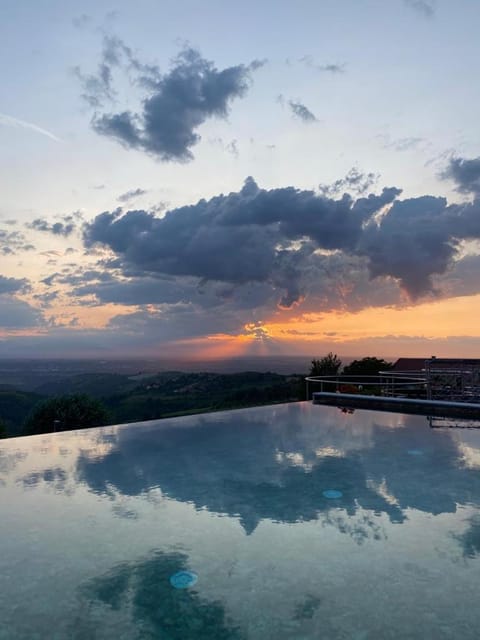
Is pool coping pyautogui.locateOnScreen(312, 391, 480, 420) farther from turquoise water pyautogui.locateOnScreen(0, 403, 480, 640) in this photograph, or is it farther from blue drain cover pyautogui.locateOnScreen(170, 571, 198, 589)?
blue drain cover pyautogui.locateOnScreen(170, 571, 198, 589)

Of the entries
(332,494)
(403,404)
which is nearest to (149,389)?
(403,404)

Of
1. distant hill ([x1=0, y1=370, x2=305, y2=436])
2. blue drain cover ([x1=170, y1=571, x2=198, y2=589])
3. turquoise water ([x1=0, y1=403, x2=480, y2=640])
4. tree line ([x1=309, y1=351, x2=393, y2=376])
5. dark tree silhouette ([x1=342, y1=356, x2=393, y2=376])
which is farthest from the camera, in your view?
distant hill ([x1=0, y1=370, x2=305, y2=436])

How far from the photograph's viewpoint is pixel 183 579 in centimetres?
373

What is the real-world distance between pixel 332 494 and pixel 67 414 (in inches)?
729

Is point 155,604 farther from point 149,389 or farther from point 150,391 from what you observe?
point 149,389

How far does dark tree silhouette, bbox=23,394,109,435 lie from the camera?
69.7 feet

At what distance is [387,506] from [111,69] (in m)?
12.5

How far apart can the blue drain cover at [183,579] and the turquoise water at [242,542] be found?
0.05 feet

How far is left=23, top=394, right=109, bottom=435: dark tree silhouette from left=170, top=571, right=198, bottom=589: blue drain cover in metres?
18.6

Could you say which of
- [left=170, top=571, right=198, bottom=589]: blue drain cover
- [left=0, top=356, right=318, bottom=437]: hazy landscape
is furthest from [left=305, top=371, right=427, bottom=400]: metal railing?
[left=170, top=571, right=198, bottom=589]: blue drain cover

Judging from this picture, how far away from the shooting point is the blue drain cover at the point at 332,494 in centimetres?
581

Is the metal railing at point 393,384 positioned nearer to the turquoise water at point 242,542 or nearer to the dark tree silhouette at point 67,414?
the turquoise water at point 242,542

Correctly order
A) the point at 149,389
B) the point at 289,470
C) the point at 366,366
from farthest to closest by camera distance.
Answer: the point at 149,389 < the point at 366,366 < the point at 289,470

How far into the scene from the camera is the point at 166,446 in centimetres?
896
